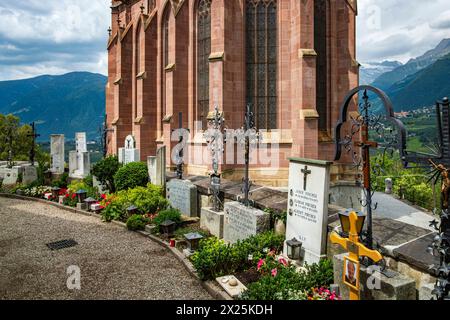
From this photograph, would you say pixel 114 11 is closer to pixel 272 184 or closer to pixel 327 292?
pixel 272 184

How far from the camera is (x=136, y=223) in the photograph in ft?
37.4

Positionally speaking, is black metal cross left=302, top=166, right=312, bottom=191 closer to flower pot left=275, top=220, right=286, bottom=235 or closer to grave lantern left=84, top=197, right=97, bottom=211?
flower pot left=275, top=220, right=286, bottom=235

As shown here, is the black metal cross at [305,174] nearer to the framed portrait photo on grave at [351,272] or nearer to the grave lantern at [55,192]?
the framed portrait photo on grave at [351,272]

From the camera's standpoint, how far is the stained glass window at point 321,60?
17.6 metres

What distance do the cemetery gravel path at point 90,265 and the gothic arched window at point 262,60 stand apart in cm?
963

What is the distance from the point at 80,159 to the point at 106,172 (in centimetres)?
530

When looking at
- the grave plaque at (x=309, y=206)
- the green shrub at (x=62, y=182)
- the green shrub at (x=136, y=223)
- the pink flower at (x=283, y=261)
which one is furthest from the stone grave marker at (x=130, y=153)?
the pink flower at (x=283, y=261)

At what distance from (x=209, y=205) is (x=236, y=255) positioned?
4531 millimetres

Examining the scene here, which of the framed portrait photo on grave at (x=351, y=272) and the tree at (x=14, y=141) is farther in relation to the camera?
the tree at (x=14, y=141)

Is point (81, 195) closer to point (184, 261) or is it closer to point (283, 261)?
point (184, 261)

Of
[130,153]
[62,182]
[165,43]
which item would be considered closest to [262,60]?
[165,43]

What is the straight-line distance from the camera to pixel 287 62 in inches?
661
